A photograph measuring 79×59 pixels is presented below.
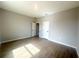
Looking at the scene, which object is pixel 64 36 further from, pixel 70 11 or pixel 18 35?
pixel 18 35

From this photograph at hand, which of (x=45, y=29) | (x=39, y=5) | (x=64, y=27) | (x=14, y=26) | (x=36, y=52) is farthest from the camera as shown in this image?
(x=45, y=29)

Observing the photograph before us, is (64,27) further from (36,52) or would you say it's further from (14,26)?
(14,26)

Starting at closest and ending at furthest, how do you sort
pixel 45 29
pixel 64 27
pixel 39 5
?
1. pixel 39 5
2. pixel 64 27
3. pixel 45 29

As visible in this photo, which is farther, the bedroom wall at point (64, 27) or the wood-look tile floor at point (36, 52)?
the bedroom wall at point (64, 27)

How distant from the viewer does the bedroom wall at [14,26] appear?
14.3 ft

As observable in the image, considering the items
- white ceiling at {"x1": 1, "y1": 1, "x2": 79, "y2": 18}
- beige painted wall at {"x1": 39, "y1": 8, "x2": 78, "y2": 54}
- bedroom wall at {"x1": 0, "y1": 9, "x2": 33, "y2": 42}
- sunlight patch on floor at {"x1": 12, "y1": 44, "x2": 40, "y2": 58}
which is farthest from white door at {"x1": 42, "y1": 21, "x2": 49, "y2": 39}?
sunlight patch on floor at {"x1": 12, "y1": 44, "x2": 40, "y2": 58}

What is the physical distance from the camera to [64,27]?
13.8ft

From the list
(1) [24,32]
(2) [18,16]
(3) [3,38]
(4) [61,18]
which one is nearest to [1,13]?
(2) [18,16]

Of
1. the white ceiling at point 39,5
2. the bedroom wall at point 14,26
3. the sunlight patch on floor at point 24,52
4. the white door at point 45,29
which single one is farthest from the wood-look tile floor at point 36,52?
the white ceiling at point 39,5

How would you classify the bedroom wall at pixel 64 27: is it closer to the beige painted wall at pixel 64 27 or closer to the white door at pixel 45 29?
the beige painted wall at pixel 64 27

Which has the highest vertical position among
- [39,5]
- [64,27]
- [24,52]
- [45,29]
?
[39,5]

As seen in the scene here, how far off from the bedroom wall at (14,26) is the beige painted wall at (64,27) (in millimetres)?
2990

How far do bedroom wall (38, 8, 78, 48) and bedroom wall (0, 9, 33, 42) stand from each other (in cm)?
299

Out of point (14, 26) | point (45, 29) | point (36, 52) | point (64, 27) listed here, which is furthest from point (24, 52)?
point (45, 29)
